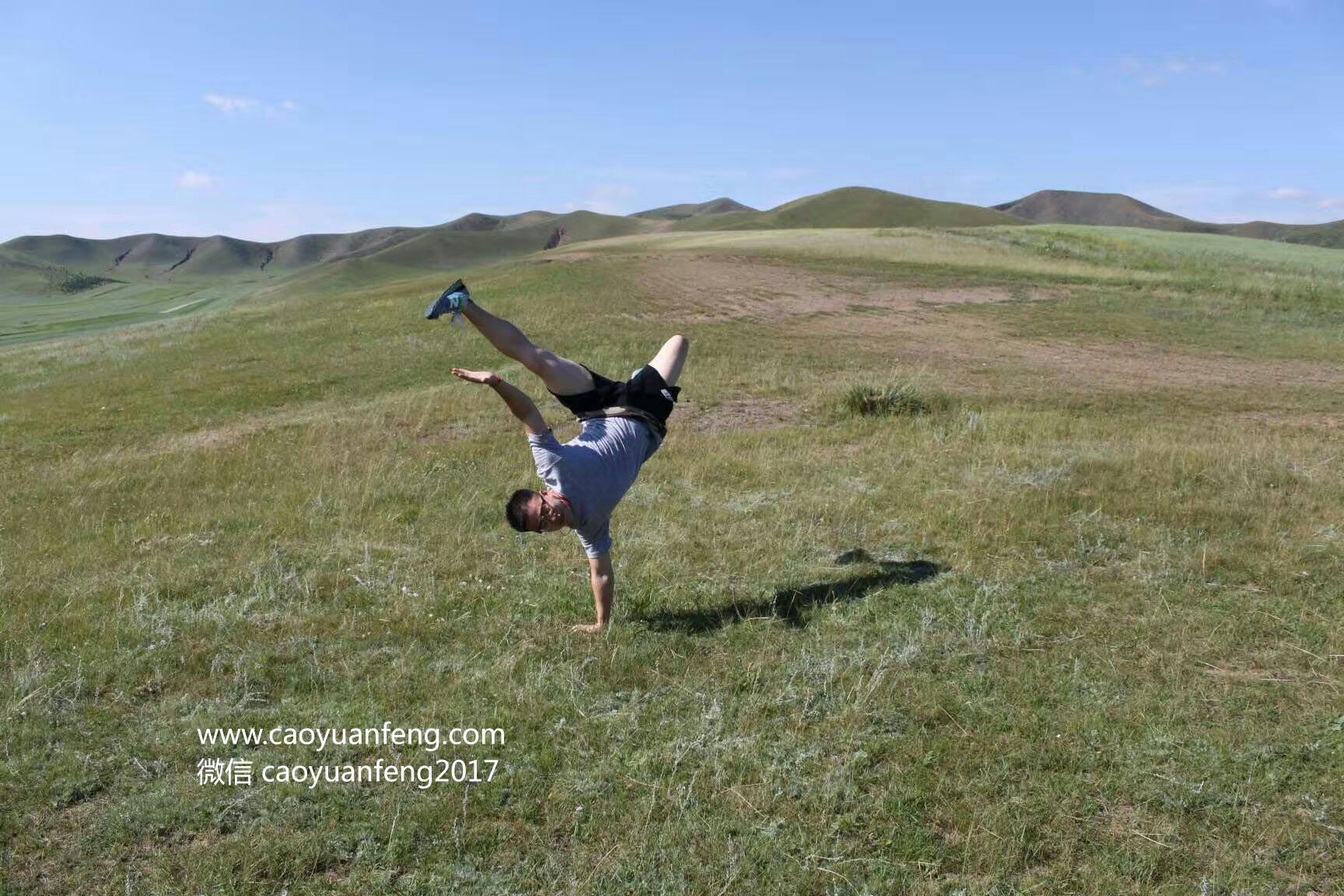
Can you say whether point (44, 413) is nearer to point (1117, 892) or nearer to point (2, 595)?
point (2, 595)

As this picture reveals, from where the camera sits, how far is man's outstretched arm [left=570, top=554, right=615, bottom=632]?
5.98 m

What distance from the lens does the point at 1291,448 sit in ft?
36.6

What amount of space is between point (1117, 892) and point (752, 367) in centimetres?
1503

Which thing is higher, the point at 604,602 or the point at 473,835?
the point at 604,602

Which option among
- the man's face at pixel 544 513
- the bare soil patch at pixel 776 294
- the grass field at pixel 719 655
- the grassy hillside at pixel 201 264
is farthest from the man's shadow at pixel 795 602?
the grassy hillside at pixel 201 264

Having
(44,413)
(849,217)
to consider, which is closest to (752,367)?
(44,413)

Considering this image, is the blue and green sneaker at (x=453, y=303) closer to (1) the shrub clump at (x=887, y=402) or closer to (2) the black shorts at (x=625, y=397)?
(2) the black shorts at (x=625, y=397)

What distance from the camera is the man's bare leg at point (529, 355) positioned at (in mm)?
6273

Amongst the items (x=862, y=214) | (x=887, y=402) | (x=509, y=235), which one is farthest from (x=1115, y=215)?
(x=887, y=402)

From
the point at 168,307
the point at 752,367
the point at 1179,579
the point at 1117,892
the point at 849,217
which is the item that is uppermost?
the point at 849,217

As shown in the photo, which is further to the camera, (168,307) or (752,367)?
(168,307)

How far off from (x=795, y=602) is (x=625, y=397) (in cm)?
204

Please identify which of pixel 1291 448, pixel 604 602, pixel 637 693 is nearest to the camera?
pixel 637 693

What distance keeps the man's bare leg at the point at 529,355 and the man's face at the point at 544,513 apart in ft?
3.43
